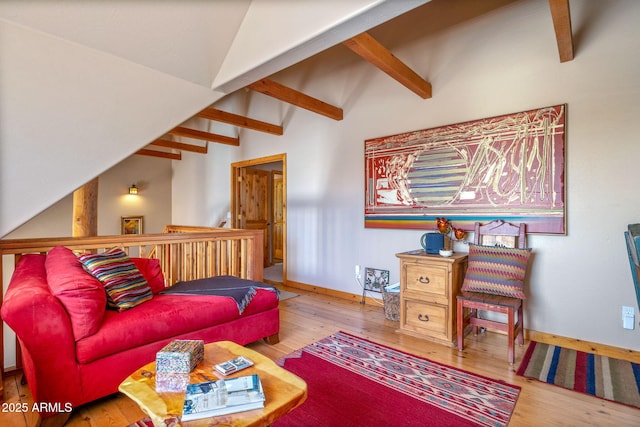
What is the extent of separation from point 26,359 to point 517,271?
10.9 ft

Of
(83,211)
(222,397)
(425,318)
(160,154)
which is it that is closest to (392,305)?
(425,318)

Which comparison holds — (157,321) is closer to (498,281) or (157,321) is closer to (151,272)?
(151,272)

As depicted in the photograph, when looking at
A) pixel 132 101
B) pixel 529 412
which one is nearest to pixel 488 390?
pixel 529 412

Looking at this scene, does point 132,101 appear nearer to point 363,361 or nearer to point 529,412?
point 363,361

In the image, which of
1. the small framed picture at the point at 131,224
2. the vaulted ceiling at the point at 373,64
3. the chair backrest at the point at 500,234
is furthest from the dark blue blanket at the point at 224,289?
the small framed picture at the point at 131,224

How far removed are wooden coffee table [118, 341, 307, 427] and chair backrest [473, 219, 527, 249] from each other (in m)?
2.34

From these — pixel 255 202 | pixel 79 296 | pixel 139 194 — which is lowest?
pixel 79 296

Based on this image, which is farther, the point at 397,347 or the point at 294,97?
the point at 294,97

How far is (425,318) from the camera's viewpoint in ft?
9.36

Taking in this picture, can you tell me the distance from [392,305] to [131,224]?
6.32 metres

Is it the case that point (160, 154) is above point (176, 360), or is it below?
above

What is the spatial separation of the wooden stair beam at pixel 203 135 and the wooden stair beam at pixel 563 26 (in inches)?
176

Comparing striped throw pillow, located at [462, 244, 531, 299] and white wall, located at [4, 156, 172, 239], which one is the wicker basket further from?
white wall, located at [4, 156, 172, 239]

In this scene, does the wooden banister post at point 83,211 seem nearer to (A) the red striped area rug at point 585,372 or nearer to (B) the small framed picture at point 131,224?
(B) the small framed picture at point 131,224
